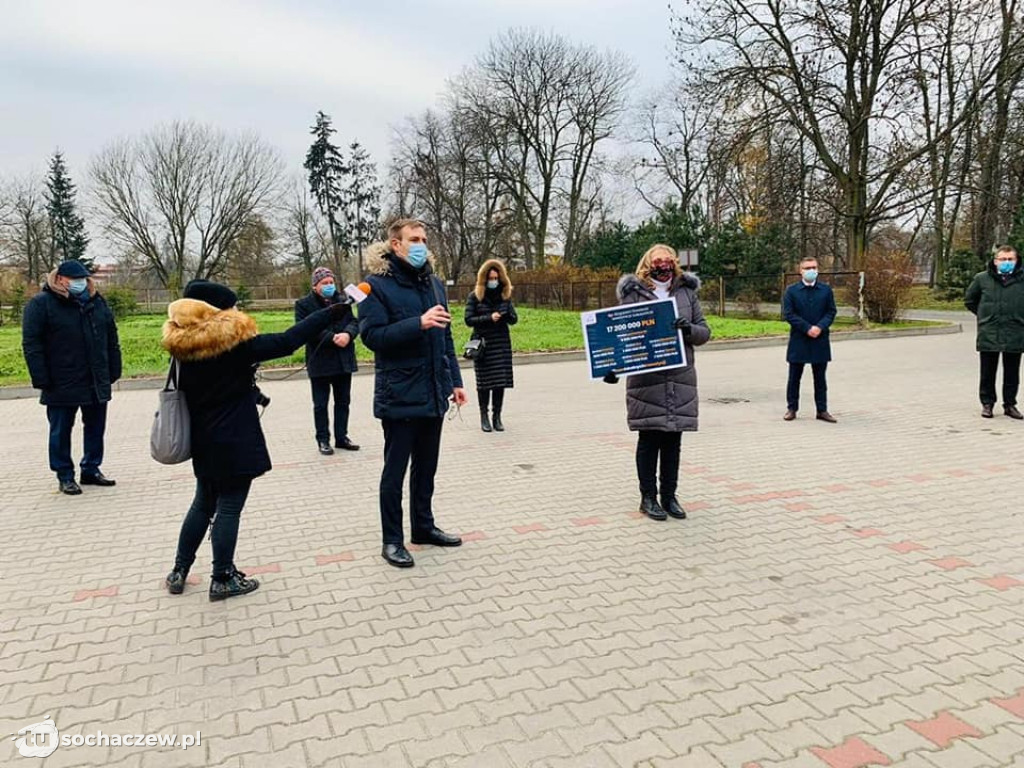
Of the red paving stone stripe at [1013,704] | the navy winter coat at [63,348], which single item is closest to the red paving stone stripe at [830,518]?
the red paving stone stripe at [1013,704]

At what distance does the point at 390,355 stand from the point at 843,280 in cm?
2227

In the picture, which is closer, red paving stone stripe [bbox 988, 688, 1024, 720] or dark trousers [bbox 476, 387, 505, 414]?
red paving stone stripe [bbox 988, 688, 1024, 720]

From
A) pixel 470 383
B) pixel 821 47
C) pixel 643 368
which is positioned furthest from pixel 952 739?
pixel 821 47

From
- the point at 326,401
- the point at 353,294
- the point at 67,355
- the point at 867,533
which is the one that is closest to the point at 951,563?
the point at 867,533

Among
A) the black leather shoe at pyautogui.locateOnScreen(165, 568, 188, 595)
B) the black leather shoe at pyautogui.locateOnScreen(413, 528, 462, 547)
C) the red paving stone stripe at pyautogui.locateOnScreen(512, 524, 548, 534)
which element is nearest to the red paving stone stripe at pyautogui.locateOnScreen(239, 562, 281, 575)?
the black leather shoe at pyautogui.locateOnScreen(165, 568, 188, 595)

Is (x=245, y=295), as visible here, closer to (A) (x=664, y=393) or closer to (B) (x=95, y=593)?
(B) (x=95, y=593)

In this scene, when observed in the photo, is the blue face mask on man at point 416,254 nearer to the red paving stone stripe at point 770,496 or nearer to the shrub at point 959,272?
the red paving stone stripe at point 770,496

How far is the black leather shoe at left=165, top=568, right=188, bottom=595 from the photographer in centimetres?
406

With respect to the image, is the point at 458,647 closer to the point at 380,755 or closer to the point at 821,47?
the point at 380,755

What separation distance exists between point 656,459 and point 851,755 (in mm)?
2795

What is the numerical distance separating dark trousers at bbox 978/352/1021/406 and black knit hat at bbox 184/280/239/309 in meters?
8.39

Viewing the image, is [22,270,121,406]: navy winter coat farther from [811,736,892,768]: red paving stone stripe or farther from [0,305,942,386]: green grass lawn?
[0,305,942,386]: green grass lawn

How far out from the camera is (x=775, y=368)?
1434 centimetres

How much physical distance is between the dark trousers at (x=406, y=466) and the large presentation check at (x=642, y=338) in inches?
54.2
